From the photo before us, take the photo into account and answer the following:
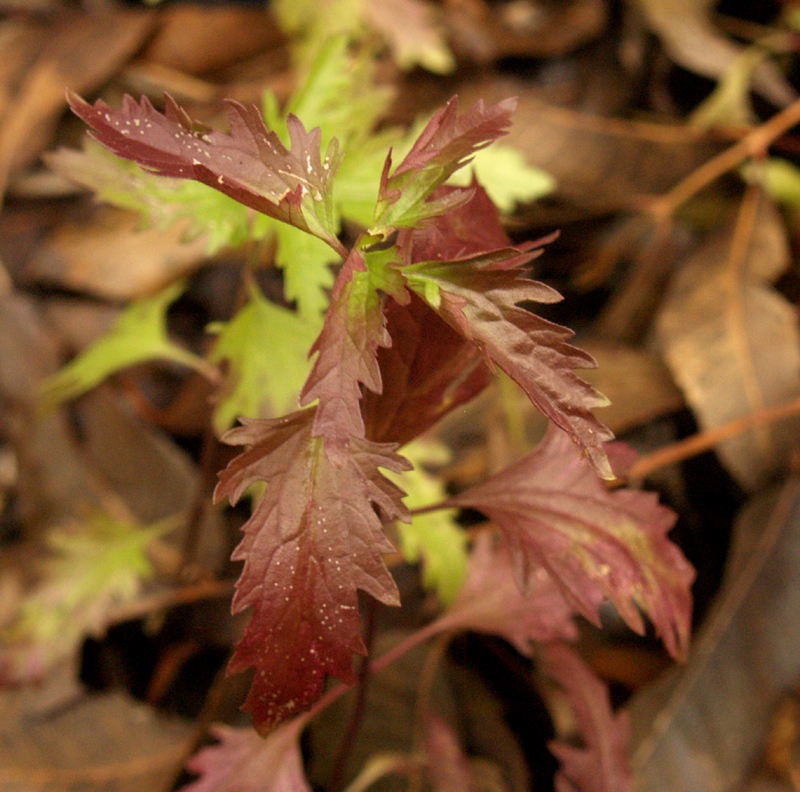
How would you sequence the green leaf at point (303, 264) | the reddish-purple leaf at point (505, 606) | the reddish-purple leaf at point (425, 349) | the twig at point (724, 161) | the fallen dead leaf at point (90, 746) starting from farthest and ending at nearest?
1. the twig at point (724, 161)
2. the fallen dead leaf at point (90, 746)
3. the reddish-purple leaf at point (505, 606)
4. the green leaf at point (303, 264)
5. the reddish-purple leaf at point (425, 349)

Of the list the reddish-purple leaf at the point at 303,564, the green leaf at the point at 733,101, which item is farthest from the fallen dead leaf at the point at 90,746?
the green leaf at the point at 733,101

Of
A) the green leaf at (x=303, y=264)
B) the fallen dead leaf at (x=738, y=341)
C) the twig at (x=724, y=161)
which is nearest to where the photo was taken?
the green leaf at (x=303, y=264)

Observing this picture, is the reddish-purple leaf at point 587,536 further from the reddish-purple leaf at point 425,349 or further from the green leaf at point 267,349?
the green leaf at point 267,349

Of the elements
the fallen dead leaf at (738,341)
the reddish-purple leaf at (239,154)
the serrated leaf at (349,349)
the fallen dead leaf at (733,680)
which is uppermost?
the reddish-purple leaf at (239,154)

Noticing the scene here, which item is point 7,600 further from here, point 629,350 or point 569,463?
point 629,350

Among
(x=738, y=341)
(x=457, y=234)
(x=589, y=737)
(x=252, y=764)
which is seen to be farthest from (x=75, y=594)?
(x=738, y=341)

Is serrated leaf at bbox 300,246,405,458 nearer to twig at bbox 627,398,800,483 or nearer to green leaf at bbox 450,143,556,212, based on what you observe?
green leaf at bbox 450,143,556,212

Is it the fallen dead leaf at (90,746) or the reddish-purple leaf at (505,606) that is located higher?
the reddish-purple leaf at (505,606)
